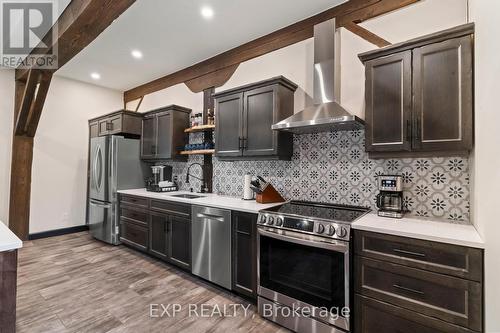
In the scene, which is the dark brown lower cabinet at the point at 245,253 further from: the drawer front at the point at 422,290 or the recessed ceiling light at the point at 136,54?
the recessed ceiling light at the point at 136,54

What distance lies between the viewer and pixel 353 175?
98.2 inches

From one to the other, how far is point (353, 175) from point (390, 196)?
43 cm

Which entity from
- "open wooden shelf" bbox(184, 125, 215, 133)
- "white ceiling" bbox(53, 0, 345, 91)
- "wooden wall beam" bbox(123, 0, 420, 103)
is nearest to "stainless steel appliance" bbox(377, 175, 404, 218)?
"wooden wall beam" bbox(123, 0, 420, 103)

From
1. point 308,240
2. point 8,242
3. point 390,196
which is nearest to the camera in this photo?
point 8,242

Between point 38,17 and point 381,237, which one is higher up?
point 38,17

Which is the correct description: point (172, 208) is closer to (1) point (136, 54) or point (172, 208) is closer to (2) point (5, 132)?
(1) point (136, 54)

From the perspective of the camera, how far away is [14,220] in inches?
160

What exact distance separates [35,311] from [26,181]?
280 centimetres

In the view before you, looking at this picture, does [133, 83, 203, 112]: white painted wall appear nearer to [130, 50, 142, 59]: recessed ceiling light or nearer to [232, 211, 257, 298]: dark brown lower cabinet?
[130, 50, 142, 59]: recessed ceiling light

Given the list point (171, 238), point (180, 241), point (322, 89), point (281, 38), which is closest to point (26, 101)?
point (171, 238)

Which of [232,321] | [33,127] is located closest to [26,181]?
[33,127]

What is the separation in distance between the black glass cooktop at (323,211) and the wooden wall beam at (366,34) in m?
1.61

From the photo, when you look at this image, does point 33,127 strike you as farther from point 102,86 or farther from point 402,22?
point 402,22

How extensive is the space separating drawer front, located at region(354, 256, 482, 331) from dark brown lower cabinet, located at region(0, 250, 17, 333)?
216 cm
